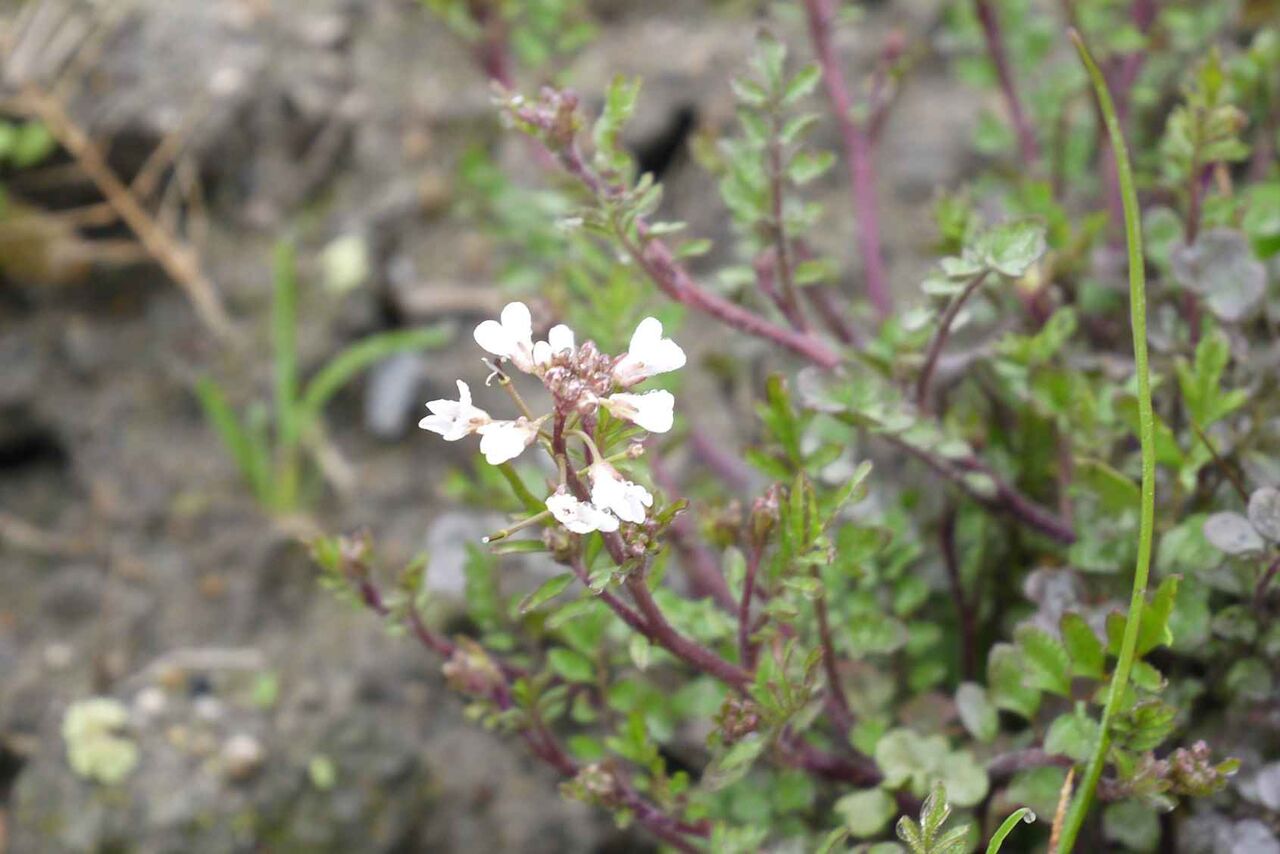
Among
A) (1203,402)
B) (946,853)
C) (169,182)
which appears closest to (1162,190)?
(1203,402)

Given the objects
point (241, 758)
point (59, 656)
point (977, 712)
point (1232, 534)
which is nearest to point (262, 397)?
point (59, 656)

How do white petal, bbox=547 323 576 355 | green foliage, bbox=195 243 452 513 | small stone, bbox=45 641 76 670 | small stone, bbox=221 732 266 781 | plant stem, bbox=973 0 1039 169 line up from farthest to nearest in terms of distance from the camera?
green foliage, bbox=195 243 452 513 < small stone, bbox=45 641 76 670 < plant stem, bbox=973 0 1039 169 < small stone, bbox=221 732 266 781 < white petal, bbox=547 323 576 355

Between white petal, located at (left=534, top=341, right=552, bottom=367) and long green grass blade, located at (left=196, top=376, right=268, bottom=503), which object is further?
long green grass blade, located at (left=196, top=376, right=268, bottom=503)

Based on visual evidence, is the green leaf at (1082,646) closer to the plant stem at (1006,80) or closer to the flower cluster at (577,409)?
the flower cluster at (577,409)

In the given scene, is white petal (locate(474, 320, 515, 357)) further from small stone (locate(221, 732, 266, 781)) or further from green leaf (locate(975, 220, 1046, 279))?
small stone (locate(221, 732, 266, 781))

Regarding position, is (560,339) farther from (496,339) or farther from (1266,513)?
(1266,513)

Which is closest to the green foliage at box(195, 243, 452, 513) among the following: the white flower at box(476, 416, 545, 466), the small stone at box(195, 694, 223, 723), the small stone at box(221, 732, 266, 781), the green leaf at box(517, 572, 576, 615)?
the small stone at box(195, 694, 223, 723)
